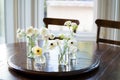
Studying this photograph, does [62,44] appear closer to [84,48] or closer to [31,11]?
[84,48]

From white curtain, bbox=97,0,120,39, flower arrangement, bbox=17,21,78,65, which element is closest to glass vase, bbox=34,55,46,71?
flower arrangement, bbox=17,21,78,65

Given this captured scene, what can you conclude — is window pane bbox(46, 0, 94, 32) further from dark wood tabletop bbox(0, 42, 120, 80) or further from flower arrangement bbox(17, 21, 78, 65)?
flower arrangement bbox(17, 21, 78, 65)

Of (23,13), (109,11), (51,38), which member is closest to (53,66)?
(51,38)

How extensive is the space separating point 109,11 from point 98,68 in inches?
56.7

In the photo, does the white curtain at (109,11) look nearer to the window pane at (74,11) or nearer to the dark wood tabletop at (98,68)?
the window pane at (74,11)

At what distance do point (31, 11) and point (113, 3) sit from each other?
102cm

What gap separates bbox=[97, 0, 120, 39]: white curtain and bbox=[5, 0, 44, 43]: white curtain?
76 centimetres

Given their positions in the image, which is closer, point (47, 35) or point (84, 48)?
point (47, 35)

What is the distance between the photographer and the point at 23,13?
10.9ft

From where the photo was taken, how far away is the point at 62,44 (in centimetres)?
179

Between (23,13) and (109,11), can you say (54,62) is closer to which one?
(109,11)

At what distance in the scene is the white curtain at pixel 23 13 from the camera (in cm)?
329

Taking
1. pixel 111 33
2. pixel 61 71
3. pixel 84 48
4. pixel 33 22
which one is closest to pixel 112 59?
pixel 84 48

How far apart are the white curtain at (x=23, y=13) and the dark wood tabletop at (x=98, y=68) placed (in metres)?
0.94
